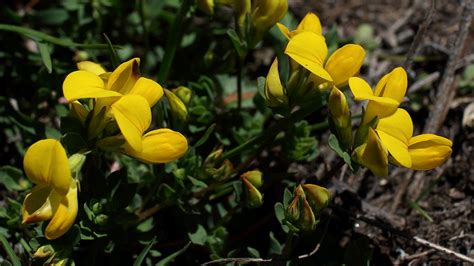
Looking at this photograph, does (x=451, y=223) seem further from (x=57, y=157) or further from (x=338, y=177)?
(x=57, y=157)

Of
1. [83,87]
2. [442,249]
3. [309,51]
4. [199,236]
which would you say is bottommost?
[199,236]

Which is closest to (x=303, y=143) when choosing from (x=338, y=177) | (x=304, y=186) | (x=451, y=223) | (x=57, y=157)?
(x=338, y=177)

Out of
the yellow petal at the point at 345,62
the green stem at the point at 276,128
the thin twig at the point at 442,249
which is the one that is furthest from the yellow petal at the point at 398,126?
the thin twig at the point at 442,249

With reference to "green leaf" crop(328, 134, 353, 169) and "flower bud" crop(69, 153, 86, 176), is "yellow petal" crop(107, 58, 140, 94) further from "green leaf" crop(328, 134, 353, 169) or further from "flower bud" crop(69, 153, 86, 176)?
"green leaf" crop(328, 134, 353, 169)

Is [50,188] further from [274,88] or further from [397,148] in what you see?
[397,148]

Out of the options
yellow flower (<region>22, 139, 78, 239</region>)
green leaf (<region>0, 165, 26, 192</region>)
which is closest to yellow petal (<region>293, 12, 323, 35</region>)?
yellow flower (<region>22, 139, 78, 239</region>)

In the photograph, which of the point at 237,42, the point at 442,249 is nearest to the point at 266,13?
the point at 237,42

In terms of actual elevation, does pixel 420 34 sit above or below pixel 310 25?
below
